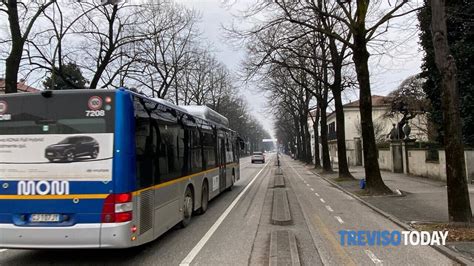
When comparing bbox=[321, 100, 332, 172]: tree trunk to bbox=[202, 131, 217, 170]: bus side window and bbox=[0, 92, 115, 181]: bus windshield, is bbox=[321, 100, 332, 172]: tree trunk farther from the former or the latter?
bbox=[0, 92, 115, 181]: bus windshield

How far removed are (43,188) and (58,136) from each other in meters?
0.83

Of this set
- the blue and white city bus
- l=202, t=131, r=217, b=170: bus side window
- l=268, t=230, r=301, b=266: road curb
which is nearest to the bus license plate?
the blue and white city bus

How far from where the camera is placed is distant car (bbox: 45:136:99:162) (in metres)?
6.84

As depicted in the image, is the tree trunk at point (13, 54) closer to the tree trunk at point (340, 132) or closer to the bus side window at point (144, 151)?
the bus side window at point (144, 151)

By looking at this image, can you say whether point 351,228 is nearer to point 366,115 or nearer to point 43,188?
point 43,188

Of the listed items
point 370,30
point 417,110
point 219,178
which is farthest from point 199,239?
point 417,110

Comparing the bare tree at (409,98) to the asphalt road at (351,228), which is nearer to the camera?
the asphalt road at (351,228)

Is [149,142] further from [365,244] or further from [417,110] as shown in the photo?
[417,110]

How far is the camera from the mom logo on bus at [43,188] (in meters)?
6.83

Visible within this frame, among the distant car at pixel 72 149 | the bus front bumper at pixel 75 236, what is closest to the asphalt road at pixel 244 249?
the bus front bumper at pixel 75 236

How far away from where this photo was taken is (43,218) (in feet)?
22.3

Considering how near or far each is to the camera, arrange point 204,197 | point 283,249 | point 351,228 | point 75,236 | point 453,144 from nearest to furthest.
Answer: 1. point 75,236
2. point 283,249
3. point 453,144
4. point 351,228
5. point 204,197

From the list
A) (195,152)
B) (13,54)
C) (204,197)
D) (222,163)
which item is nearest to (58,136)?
(195,152)

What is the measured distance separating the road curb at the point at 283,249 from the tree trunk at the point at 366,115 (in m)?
8.97
